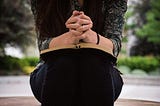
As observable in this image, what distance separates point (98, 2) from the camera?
1468 millimetres

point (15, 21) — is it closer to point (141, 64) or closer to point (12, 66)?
point (12, 66)

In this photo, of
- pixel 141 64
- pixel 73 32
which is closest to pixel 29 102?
pixel 73 32

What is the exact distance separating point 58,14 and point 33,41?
203 inches

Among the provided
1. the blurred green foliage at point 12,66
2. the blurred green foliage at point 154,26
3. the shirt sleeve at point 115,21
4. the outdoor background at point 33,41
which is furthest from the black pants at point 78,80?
the blurred green foliage at point 154,26

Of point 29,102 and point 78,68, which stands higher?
point 78,68

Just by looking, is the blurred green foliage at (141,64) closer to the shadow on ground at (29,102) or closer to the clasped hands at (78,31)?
the shadow on ground at (29,102)

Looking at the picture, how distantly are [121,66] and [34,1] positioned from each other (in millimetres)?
5792

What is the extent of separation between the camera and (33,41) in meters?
6.59

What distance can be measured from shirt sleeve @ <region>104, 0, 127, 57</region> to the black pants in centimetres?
15

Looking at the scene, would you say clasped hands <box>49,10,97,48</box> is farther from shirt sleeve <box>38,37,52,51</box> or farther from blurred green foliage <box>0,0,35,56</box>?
blurred green foliage <box>0,0,35,56</box>

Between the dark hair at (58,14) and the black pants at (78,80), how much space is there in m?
0.17

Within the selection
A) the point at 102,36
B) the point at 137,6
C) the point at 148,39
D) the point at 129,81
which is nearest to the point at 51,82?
the point at 102,36

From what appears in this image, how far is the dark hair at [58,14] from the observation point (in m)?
1.46

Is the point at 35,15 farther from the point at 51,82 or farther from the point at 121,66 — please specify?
the point at 121,66
